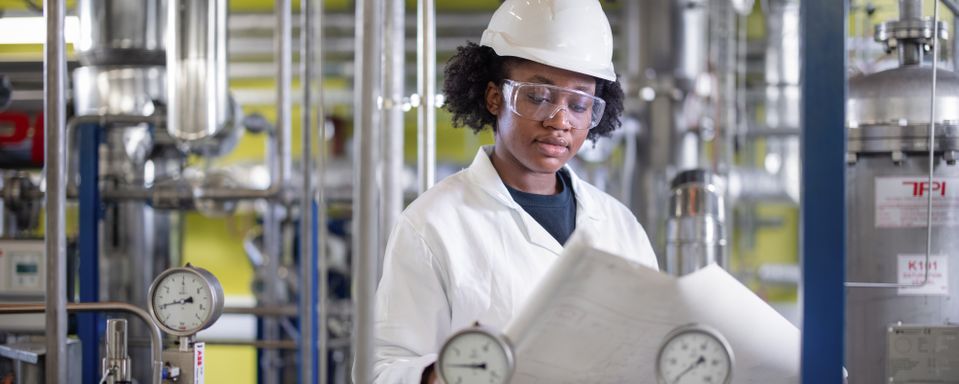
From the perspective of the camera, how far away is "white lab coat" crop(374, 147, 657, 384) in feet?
5.45

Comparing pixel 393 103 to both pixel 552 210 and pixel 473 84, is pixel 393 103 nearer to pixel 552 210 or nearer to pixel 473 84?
pixel 473 84

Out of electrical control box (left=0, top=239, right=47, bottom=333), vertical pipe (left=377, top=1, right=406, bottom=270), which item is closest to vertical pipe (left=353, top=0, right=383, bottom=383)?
vertical pipe (left=377, top=1, right=406, bottom=270)

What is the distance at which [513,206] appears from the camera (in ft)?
5.98

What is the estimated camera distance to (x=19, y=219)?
3.92m

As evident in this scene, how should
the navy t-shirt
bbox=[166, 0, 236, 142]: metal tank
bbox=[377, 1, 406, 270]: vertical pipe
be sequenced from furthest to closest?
bbox=[166, 0, 236, 142]: metal tank → bbox=[377, 1, 406, 270]: vertical pipe → the navy t-shirt

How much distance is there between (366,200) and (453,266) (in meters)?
0.38

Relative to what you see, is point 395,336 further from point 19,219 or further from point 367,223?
point 19,219

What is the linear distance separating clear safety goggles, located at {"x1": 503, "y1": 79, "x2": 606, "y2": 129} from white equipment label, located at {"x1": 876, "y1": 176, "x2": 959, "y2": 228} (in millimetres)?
664

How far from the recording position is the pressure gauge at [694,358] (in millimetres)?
1317

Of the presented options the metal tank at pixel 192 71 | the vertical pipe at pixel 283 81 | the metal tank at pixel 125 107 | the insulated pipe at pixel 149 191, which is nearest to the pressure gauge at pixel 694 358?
the vertical pipe at pixel 283 81

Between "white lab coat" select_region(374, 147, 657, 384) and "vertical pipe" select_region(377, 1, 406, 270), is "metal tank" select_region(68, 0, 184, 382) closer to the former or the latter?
"vertical pipe" select_region(377, 1, 406, 270)

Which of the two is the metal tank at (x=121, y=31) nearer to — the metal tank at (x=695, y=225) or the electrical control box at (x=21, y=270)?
the electrical control box at (x=21, y=270)

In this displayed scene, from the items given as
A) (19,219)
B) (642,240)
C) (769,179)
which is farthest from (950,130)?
(769,179)

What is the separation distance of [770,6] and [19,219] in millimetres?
3797
